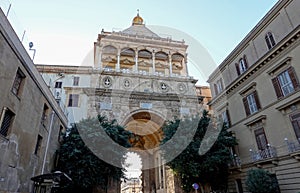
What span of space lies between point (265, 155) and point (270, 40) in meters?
7.60

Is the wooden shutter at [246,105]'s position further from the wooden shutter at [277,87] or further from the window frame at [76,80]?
the window frame at [76,80]

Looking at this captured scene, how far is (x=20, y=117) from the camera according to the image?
31.9 ft

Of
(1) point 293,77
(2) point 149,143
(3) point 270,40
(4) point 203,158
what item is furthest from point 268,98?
(2) point 149,143

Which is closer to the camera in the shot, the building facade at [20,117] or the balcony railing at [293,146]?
the building facade at [20,117]

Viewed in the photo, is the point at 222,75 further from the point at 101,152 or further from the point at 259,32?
the point at 101,152

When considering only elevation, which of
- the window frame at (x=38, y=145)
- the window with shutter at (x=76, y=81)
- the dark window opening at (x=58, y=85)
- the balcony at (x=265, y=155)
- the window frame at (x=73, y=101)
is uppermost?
the window with shutter at (x=76, y=81)

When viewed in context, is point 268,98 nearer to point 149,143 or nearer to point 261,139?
point 261,139

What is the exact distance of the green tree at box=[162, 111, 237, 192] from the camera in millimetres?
15086

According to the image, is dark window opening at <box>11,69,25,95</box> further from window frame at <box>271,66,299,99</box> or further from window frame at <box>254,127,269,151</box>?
window frame at <box>254,127,269,151</box>

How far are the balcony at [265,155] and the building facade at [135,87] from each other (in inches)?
378

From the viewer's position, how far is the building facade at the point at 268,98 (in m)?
11.8

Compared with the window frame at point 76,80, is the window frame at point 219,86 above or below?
below

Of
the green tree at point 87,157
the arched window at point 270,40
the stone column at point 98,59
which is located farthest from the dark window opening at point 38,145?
the arched window at point 270,40

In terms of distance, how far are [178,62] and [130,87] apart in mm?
9615
